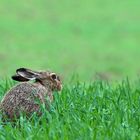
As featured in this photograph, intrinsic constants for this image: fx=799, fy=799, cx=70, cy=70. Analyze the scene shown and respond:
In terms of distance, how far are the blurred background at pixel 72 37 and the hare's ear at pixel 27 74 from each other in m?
7.49

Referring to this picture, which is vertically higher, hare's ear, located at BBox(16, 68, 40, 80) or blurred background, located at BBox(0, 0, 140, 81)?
blurred background, located at BBox(0, 0, 140, 81)

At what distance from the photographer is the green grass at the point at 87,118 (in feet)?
17.4

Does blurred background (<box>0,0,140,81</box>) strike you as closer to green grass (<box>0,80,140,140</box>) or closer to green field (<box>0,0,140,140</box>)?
green field (<box>0,0,140,140</box>)

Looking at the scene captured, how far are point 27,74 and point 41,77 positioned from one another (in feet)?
0.44

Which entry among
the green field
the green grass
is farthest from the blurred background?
the green grass

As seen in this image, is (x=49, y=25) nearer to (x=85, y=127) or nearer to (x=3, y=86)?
(x=3, y=86)

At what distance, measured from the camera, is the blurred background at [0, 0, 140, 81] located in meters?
15.5

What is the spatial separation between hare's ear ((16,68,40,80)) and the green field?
26 cm

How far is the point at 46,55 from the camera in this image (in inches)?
640

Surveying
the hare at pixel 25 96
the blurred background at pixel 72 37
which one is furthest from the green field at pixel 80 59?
the hare at pixel 25 96

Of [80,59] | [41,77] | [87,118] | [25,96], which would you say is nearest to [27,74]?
[41,77]

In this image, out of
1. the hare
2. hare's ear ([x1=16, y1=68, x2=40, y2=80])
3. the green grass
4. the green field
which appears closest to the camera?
the green grass

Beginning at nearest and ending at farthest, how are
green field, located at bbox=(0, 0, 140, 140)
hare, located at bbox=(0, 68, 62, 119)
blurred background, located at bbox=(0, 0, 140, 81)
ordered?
green field, located at bbox=(0, 0, 140, 140) < hare, located at bbox=(0, 68, 62, 119) < blurred background, located at bbox=(0, 0, 140, 81)

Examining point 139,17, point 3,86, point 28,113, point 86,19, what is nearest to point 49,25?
point 86,19
